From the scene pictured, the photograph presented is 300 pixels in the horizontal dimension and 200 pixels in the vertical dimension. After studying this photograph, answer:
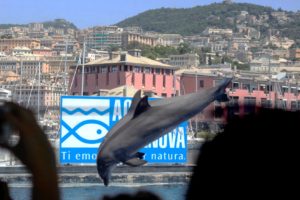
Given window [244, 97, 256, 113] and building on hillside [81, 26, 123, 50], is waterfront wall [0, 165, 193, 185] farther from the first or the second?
building on hillside [81, 26, 123, 50]

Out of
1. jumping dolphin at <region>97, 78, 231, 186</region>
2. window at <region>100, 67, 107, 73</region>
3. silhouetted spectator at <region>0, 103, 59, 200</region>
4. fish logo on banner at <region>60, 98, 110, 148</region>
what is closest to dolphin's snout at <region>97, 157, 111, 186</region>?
jumping dolphin at <region>97, 78, 231, 186</region>

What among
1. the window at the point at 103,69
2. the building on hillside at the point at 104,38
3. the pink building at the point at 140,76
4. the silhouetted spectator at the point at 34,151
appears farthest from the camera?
the building on hillside at the point at 104,38

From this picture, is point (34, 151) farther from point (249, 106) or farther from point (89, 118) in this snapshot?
point (89, 118)

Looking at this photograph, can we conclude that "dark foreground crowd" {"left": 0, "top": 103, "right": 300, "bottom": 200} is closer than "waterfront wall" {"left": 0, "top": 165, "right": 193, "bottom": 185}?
Yes

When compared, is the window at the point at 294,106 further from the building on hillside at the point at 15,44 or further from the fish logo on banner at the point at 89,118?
the building on hillside at the point at 15,44

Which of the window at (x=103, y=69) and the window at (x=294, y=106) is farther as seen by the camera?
the window at (x=103, y=69)

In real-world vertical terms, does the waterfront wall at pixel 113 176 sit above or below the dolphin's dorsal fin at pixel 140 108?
below

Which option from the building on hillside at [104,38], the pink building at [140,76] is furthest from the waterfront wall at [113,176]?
the building on hillside at [104,38]

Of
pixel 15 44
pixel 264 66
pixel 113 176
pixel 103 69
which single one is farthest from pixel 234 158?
pixel 15 44

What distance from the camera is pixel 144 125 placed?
38.0 inches

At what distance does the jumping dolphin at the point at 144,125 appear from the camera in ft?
3.21

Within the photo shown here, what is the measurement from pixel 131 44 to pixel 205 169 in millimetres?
88651

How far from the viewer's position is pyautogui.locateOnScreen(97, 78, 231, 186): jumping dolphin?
978 mm

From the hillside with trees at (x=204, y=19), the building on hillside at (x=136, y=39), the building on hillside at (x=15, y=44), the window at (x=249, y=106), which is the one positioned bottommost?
the building on hillside at (x=15, y=44)
